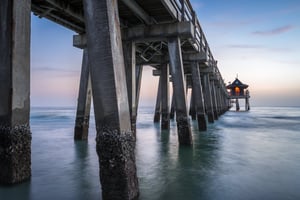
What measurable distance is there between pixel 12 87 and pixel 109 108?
1.89m

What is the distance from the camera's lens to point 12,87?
12.9 ft

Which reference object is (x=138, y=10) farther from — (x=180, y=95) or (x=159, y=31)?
(x=180, y=95)

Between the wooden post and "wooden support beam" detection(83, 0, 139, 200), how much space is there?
1463 mm

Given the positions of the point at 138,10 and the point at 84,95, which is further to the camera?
the point at 84,95

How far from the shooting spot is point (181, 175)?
5.34m

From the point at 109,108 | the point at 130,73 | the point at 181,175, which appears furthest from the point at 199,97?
the point at 109,108

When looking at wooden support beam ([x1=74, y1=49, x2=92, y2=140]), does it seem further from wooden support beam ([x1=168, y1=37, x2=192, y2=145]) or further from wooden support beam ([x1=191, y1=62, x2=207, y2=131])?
wooden support beam ([x1=191, y1=62, x2=207, y2=131])

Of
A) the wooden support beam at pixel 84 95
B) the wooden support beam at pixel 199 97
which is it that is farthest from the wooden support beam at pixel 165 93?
the wooden support beam at pixel 84 95

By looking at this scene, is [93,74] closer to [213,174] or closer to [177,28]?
[213,174]

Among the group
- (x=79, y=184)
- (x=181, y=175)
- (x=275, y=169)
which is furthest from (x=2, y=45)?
(x=275, y=169)

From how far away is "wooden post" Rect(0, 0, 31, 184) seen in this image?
394cm

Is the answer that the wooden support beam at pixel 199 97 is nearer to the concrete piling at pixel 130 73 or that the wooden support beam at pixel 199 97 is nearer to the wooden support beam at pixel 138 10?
the concrete piling at pixel 130 73

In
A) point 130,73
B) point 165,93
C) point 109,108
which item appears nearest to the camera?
point 109,108

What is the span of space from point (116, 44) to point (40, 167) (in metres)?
4.53
